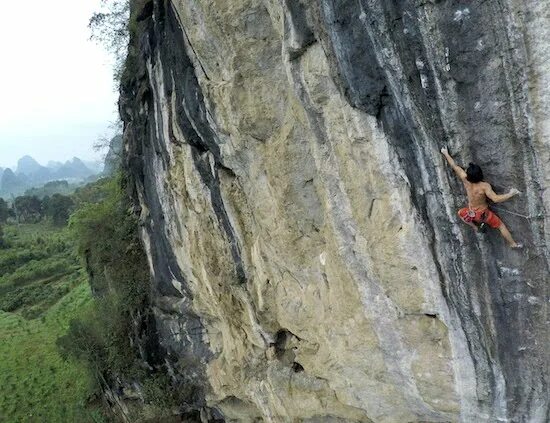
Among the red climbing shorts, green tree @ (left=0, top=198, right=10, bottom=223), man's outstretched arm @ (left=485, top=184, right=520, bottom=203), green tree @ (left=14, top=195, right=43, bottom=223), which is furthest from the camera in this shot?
green tree @ (left=14, top=195, right=43, bottom=223)

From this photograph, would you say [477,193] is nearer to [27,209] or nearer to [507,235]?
[507,235]

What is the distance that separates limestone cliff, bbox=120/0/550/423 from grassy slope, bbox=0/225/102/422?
10.7 metres

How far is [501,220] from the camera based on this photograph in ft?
16.4

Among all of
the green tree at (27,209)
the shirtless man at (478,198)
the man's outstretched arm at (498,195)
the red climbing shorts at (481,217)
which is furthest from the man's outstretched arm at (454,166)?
the green tree at (27,209)

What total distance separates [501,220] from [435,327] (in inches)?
80.4

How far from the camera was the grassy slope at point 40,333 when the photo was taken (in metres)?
17.2

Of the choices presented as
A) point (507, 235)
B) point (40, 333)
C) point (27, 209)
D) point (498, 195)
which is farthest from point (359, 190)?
point (27, 209)

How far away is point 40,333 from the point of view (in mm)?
23391

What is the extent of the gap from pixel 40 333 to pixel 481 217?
23.8 m

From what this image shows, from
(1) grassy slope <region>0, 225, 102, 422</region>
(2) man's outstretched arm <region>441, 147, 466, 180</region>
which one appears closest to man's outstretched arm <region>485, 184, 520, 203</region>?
(2) man's outstretched arm <region>441, 147, 466, 180</region>

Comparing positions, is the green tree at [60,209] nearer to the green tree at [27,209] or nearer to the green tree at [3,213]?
the green tree at [27,209]

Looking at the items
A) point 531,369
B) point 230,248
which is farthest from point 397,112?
point 230,248

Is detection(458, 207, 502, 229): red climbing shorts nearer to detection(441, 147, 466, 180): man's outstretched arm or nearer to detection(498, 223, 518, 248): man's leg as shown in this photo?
detection(498, 223, 518, 248): man's leg

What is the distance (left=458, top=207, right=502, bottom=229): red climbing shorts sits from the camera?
489 cm
